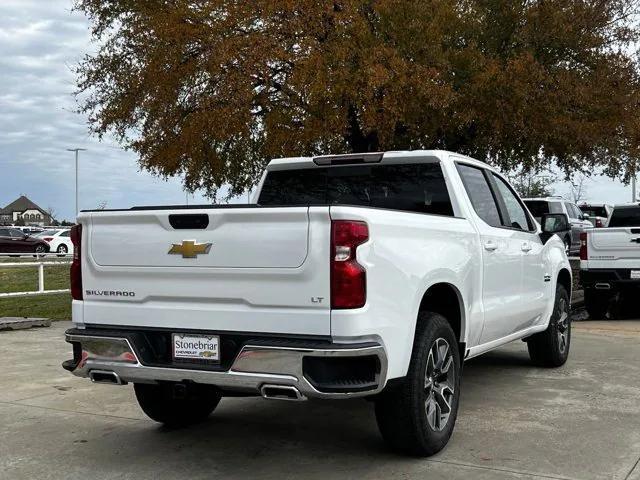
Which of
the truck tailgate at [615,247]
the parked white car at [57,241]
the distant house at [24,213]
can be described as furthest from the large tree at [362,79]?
the distant house at [24,213]

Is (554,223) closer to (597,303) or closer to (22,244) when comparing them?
(597,303)

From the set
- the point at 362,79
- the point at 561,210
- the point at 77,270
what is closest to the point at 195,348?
the point at 77,270

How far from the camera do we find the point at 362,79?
41.3ft

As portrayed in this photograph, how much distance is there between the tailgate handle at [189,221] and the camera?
14.3 ft

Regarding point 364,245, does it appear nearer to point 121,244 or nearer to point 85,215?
point 121,244

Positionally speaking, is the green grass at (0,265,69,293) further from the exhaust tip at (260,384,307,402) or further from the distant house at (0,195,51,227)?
the distant house at (0,195,51,227)

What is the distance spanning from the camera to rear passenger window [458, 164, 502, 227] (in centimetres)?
605

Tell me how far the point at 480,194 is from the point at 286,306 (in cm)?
271

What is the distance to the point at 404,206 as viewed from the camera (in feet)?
19.4

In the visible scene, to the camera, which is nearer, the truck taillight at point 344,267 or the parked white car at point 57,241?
the truck taillight at point 344,267

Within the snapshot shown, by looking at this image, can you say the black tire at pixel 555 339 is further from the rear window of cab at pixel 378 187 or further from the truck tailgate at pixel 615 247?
the truck tailgate at pixel 615 247

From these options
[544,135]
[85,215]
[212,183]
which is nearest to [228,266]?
[85,215]

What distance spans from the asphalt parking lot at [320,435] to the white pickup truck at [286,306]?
31 cm

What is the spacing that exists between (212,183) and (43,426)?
1220 centimetres
